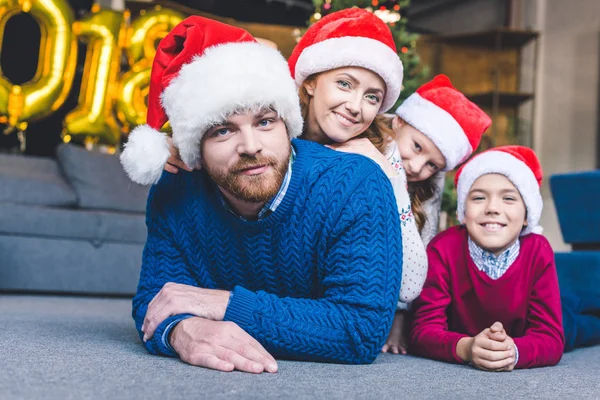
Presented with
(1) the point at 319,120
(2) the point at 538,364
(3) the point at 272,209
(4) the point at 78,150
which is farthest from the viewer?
(4) the point at 78,150

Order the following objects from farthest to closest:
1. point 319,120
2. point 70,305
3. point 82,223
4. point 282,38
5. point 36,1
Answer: point 282,38
point 36,1
point 82,223
point 70,305
point 319,120

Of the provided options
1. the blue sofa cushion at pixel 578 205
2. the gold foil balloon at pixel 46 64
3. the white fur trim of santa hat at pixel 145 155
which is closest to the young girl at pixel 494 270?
the white fur trim of santa hat at pixel 145 155

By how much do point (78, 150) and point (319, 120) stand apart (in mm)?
2381

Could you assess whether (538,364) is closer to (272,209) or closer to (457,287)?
(457,287)

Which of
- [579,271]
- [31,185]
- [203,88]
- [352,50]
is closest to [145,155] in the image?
[203,88]

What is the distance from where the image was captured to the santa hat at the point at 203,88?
4.28 feet

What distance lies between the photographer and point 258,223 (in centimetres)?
138

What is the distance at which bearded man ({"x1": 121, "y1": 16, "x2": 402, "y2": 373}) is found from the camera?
4.28 ft

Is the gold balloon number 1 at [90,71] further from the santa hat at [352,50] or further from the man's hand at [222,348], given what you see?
the man's hand at [222,348]

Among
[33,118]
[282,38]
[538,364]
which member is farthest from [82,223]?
[282,38]

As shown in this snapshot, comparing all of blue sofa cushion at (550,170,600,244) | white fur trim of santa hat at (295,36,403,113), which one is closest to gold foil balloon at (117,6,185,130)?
blue sofa cushion at (550,170,600,244)

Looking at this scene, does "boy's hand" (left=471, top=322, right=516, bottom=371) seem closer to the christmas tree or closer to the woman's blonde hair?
the woman's blonde hair

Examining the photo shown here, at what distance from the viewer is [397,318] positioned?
1772 mm

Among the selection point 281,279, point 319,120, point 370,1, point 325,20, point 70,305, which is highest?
point 370,1
